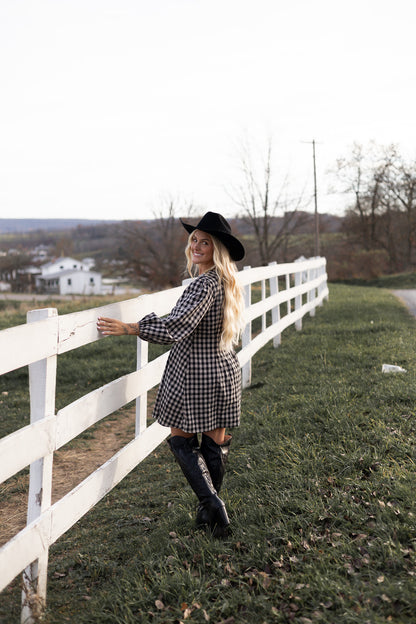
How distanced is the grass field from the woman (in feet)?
1.07

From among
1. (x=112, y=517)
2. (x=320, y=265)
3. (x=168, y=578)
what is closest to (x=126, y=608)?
(x=168, y=578)

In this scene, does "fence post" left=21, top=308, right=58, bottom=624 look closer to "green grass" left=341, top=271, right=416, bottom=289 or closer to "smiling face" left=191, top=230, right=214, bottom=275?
"smiling face" left=191, top=230, right=214, bottom=275

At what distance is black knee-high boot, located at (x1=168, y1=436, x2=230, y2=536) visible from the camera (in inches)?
126

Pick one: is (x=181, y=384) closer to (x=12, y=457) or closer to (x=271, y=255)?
(x=12, y=457)

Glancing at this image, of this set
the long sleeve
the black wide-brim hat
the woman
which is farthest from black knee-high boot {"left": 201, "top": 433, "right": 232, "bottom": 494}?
the black wide-brim hat

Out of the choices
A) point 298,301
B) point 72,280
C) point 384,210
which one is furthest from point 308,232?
point 72,280

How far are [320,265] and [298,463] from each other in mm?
10323

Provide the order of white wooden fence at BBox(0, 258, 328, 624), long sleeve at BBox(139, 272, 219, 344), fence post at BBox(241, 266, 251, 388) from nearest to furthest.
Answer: white wooden fence at BBox(0, 258, 328, 624) < long sleeve at BBox(139, 272, 219, 344) < fence post at BBox(241, 266, 251, 388)

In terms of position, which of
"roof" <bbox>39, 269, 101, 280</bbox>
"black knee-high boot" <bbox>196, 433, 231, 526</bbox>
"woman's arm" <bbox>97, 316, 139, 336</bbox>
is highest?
"roof" <bbox>39, 269, 101, 280</bbox>

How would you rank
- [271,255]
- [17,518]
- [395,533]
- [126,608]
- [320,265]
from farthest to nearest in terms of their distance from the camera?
[271,255] < [320,265] < [17,518] < [395,533] < [126,608]

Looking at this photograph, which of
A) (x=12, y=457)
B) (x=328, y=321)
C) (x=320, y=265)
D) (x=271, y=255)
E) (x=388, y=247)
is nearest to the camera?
(x=12, y=457)

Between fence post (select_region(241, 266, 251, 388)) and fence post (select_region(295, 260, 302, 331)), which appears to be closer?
fence post (select_region(241, 266, 251, 388))

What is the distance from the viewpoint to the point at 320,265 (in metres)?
13.8

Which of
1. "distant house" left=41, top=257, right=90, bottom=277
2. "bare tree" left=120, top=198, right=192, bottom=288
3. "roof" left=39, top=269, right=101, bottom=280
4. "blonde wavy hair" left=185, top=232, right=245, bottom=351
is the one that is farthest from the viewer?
"distant house" left=41, top=257, right=90, bottom=277
